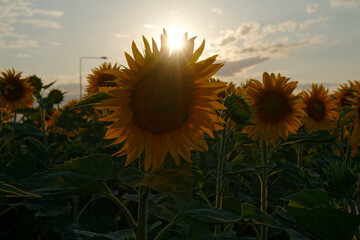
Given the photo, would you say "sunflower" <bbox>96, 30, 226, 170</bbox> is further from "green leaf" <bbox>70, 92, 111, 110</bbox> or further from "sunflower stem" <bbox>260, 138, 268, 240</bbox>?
"sunflower stem" <bbox>260, 138, 268, 240</bbox>

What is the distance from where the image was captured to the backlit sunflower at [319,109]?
4.18 meters

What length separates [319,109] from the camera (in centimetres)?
421

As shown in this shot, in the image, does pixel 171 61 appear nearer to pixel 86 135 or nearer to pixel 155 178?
pixel 155 178

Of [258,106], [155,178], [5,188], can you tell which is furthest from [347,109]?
[5,188]

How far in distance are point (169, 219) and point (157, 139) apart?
40 centimetres

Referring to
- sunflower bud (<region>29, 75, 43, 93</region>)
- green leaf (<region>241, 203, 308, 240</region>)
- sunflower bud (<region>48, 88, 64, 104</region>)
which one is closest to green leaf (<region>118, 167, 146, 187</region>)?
green leaf (<region>241, 203, 308, 240</region>)

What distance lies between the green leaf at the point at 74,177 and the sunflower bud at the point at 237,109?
1091 mm

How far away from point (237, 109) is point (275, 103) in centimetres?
99

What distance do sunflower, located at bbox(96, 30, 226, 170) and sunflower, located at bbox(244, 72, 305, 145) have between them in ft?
5.10

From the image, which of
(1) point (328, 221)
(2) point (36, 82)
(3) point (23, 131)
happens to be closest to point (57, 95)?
(2) point (36, 82)

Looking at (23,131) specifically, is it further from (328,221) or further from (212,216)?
(328,221)

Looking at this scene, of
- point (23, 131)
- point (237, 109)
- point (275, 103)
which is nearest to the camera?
point (237, 109)

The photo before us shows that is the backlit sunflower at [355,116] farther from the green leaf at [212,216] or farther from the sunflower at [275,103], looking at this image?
the green leaf at [212,216]

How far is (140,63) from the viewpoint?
4.73ft
